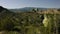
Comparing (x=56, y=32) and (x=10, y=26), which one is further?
(x=10, y=26)

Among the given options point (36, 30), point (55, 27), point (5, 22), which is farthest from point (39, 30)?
point (5, 22)

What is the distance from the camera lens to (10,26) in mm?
18000

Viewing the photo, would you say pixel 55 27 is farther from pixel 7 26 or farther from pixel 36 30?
pixel 7 26

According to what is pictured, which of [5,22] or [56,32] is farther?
[5,22]

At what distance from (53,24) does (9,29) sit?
4515mm

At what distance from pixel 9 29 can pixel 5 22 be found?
1.36 metres

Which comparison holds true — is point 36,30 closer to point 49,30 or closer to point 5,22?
point 49,30

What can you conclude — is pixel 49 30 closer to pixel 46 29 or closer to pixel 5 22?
pixel 46 29

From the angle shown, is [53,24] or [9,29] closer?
[53,24]

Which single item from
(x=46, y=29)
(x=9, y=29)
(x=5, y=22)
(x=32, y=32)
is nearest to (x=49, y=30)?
(x=46, y=29)

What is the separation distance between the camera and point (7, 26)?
17969 mm

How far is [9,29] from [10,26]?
645 millimetres

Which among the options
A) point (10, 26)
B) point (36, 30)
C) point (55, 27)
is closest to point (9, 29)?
point (10, 26)

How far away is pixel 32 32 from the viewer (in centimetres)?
1442
